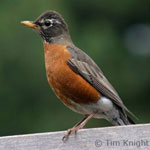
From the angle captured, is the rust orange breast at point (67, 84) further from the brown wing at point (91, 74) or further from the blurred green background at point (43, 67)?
the blurred green background at point (43, 67)

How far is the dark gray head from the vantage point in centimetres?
525

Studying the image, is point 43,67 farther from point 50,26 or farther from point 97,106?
point 97,106

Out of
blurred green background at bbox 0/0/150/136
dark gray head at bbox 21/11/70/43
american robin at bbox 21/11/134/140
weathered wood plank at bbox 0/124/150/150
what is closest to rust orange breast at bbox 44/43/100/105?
american robin at bbox 21/11/134/140

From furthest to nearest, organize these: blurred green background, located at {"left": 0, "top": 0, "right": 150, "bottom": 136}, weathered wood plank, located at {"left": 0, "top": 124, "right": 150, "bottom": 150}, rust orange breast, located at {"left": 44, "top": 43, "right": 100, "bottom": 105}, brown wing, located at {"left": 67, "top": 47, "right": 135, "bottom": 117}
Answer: blurred green background, located at {"left": 0, "top": 0, "right": 150, "bottom": 136}, brown wing, located at {"left": 67, "top": 47, "right": 135, "bottom": 117}, rust orange breast, located at {"left": 44, "top": 43, "right": 100, "bottom": 105}, weathered wood plank, located at {"left": 0, "top": 124, "right": 150, "bottom": 150}

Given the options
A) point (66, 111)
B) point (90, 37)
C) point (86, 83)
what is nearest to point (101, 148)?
point (86, 83)

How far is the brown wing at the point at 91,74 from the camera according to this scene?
16.2 feet

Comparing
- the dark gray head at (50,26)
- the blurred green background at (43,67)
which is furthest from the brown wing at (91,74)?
the blurred green background at (43,67)

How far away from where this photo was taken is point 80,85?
484cm

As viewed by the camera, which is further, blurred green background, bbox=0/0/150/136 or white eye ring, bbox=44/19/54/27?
blurred green background, bbox=0/0/150/136

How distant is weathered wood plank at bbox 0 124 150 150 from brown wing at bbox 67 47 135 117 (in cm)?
86

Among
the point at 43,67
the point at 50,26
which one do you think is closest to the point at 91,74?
the point at 50,26

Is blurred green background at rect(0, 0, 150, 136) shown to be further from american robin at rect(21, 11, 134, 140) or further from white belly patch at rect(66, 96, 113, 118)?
white belly patch at rect(66, 96, 113, 118)

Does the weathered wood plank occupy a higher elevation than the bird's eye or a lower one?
lower

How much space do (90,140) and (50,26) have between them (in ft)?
5.76
